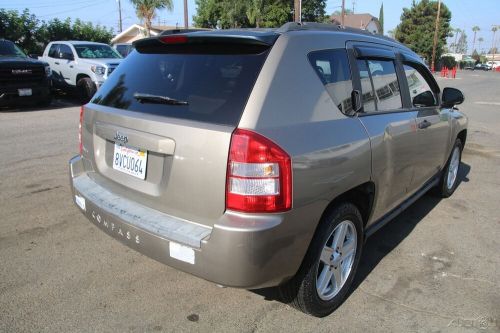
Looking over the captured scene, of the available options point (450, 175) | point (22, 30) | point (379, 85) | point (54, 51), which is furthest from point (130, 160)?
point (22, 30)

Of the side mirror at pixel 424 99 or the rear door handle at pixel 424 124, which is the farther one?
the side mirror at pixel 424 99

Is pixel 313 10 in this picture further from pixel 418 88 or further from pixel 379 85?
pixel 379 85

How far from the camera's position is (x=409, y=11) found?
210 feet

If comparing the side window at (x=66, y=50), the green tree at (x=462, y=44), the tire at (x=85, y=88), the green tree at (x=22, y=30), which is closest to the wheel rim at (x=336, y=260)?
the tire at (x=85, y=88)

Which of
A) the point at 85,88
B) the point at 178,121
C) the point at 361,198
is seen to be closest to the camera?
the point at 178,121

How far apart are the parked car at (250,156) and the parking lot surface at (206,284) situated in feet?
1.12

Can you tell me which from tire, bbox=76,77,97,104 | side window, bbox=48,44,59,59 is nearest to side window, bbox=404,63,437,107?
tire, bbox=76,77,97,104

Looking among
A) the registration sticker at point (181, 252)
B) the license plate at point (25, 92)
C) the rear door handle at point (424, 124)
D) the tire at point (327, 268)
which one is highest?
the license plate at point (25, 92)

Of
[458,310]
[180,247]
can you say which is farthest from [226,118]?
[458,310]

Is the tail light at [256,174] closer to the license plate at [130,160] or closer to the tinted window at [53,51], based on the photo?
the license plate at [130,160]

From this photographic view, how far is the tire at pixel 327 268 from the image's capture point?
8.77ft

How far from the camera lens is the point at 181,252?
7.93 ft

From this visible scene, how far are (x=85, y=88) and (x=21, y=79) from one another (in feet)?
6.75

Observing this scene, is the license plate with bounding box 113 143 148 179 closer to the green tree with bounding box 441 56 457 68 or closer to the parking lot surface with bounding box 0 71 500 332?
the parking lot surface with bounding box 0 71 500 332
